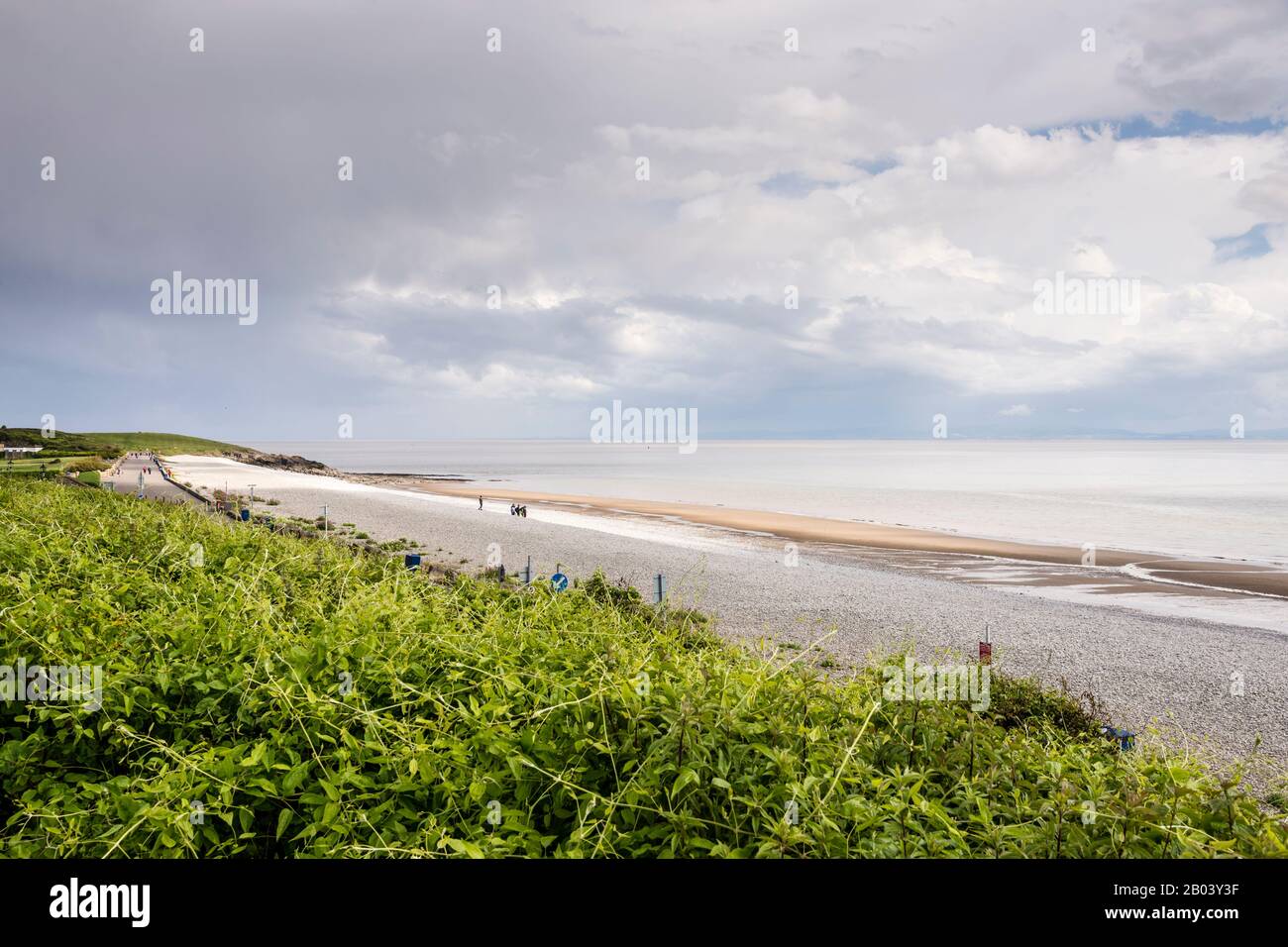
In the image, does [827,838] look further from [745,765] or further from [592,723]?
[592,723]

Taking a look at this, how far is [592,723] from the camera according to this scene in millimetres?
3359

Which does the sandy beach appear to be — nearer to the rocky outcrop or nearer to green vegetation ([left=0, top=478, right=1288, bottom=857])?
green vegetation ([left=0, top=478, right=1288, bottom=857])

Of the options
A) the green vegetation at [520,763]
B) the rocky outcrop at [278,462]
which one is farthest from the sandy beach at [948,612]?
the rocky outcrop at [278,462]

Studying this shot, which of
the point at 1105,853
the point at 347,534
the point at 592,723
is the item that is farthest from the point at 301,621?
the point at 347,534

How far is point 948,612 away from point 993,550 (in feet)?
50.1

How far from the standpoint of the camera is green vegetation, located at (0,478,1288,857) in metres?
2.79

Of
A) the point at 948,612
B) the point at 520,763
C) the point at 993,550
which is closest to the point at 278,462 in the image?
the point at 993,550

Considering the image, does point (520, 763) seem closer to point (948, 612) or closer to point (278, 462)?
point (948, 612)

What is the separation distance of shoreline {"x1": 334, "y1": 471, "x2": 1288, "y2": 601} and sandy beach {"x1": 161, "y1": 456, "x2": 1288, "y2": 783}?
0.90 metres

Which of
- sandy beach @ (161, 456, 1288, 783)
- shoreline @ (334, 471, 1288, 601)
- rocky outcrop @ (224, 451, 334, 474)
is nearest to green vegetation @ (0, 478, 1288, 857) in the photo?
sandy beach @ (161, 456, 1288, 783)
